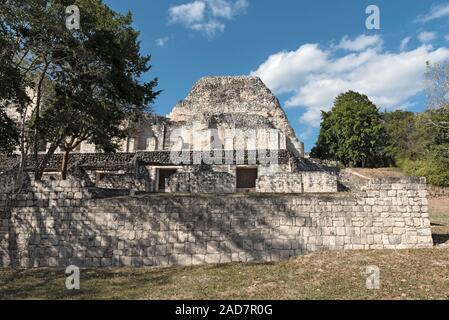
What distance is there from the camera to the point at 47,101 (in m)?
13.5

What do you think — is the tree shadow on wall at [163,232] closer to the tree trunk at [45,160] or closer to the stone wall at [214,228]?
the stone wall at [214,228]

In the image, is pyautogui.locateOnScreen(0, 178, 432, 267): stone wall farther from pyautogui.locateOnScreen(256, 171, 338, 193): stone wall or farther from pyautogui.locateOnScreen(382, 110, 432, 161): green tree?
pyautogui.locateOnScreen(382, 110, 432, 161): green tree

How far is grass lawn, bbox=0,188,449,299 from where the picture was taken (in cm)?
712

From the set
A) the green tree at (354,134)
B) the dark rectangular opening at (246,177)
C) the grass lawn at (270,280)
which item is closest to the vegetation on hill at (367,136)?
the green tree at (354,134)

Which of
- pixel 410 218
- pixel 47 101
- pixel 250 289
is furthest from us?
pixel 47 101

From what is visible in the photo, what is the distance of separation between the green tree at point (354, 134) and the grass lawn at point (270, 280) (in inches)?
1145

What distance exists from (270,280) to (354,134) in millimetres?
32735

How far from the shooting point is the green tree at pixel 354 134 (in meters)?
37.8

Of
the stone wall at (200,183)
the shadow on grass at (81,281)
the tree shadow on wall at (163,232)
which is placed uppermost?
the stone wall at (200,183)

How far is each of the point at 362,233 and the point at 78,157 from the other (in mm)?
20795
